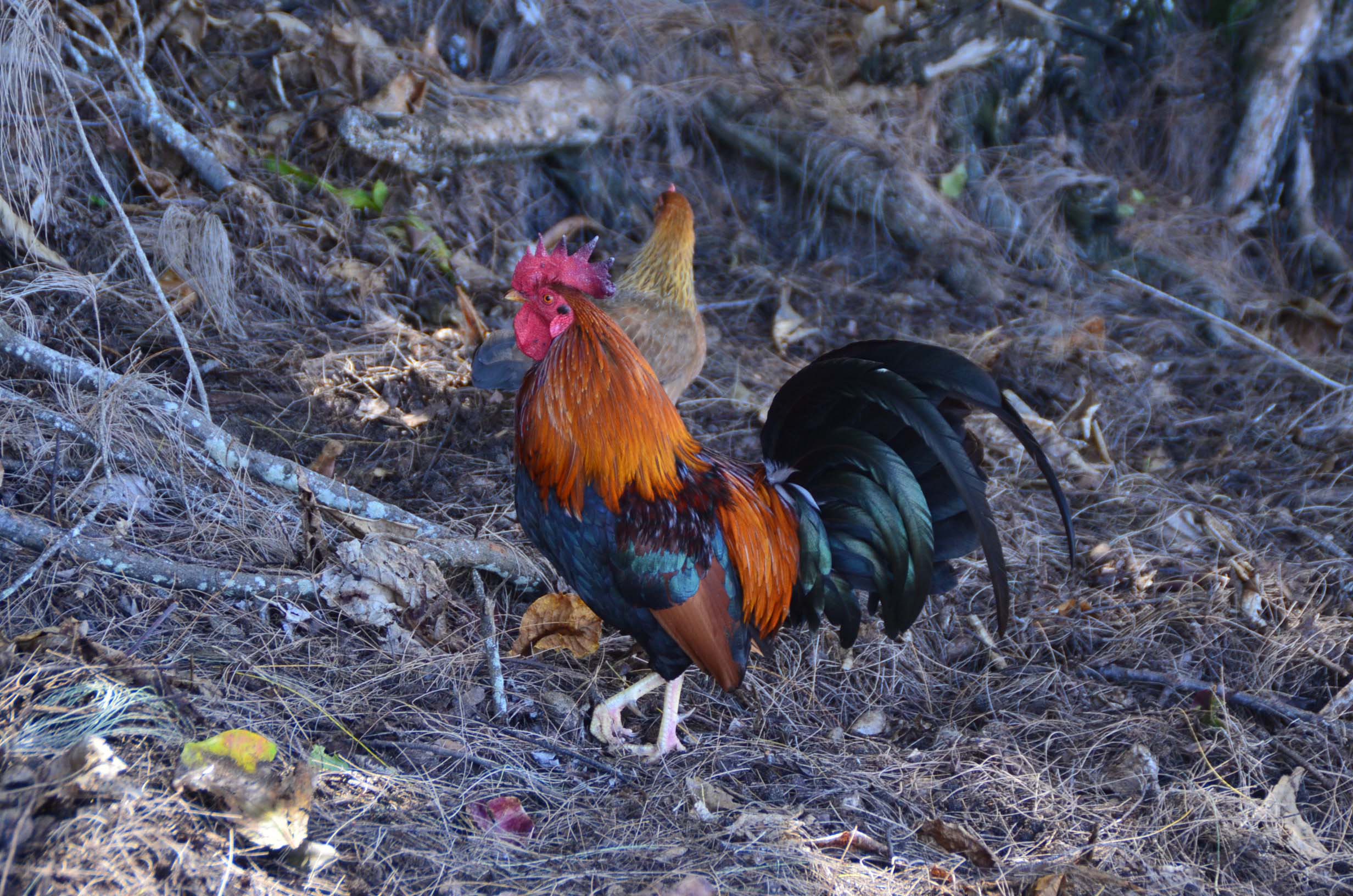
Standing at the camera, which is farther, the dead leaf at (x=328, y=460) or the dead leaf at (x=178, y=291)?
the dead leaf at (x=178, y=291)

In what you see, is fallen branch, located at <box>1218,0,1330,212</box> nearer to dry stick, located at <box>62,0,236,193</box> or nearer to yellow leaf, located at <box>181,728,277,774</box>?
dry stick, located at <box>62,0,236,193</box>

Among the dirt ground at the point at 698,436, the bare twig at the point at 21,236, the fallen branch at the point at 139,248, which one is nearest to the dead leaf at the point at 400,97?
the dirt ground at the point at 698,436

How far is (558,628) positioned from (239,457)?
1.41 meters

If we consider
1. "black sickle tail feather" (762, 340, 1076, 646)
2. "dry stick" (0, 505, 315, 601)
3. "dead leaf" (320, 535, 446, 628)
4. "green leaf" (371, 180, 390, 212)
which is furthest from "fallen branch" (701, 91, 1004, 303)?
"dry stick" (0, 505, 315, 601)

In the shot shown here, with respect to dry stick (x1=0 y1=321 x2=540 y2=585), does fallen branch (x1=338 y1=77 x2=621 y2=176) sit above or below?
above

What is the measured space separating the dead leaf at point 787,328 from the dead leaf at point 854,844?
137 inches

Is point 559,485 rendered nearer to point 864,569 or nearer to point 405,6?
point 864,569

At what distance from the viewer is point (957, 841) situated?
284 cm

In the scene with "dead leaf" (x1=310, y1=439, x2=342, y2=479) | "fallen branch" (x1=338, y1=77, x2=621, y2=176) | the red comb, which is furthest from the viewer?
"fallen branch" (x1=338, y1=77, x2=621, y2=176)

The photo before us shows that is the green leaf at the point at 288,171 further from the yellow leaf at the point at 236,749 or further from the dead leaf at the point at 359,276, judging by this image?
the yellow leaf at the point at 236,749

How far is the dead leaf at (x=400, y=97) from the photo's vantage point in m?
5.37

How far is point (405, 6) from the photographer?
607cm

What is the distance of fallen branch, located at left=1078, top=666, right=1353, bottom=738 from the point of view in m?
3.39

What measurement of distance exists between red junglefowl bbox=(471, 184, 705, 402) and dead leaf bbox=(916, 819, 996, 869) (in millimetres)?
2334
